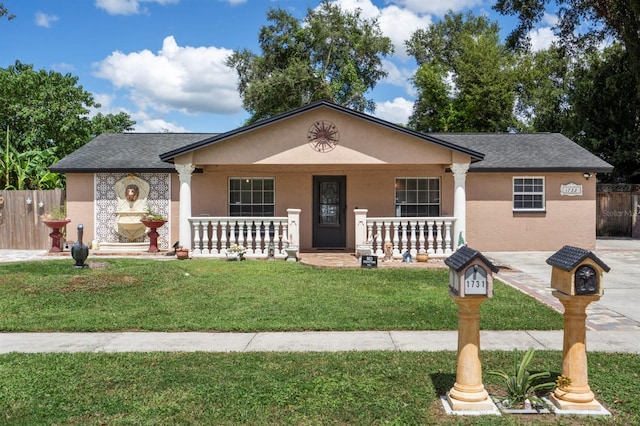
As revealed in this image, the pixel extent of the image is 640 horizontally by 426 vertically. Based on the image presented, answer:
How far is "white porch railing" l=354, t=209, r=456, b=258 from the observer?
1364 cm

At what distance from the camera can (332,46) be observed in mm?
35969

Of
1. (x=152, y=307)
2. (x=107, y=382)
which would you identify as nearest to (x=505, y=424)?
(x=107, y=382)

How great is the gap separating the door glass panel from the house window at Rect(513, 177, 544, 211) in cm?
559

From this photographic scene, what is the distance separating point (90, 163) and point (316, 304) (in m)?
10.8

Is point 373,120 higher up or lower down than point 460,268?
higher up

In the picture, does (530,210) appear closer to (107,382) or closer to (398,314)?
(398,314)

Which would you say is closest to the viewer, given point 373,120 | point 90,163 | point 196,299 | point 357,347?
point 357,347

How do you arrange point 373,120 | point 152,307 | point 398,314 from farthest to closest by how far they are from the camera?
point 373,120 → point 152,307 → point 398,314

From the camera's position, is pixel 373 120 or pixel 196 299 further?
pixel 373 120

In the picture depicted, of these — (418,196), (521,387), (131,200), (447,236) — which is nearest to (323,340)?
(521,387)

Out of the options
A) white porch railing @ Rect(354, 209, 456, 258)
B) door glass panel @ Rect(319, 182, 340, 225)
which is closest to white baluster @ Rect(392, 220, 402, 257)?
white porch railing @ Rect(354, 209, 456, 258)

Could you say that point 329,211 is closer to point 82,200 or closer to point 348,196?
point 348,196

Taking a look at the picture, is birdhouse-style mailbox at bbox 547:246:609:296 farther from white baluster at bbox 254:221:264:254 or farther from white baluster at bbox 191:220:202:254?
white baluster at bbox 191:220:202:254

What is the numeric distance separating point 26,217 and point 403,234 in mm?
11920
